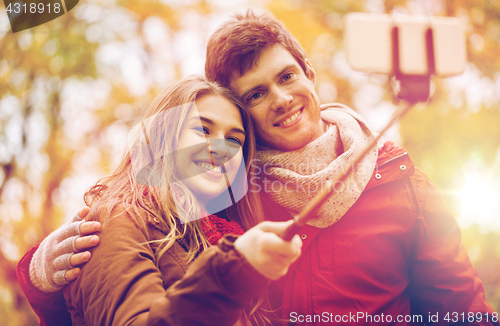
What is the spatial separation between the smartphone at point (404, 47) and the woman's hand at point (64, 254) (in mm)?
1053

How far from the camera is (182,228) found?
1.46 metres

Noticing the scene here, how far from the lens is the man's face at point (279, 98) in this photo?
1800mm

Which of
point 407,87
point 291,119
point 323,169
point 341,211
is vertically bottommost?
point 341,211

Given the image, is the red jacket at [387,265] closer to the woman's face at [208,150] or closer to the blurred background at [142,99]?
the woman's face at [208,150]

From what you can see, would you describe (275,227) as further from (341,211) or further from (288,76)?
(288,76)

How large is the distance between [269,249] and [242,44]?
120 cm

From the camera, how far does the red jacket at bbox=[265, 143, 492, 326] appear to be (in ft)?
Result: 5.19

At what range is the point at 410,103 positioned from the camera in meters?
0.87

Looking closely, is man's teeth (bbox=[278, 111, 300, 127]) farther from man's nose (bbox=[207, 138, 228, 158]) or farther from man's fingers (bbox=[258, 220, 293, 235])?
man's fingers (bbox=[258, 220, 293, 235])

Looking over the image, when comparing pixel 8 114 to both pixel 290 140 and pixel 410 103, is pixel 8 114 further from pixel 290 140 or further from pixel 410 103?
Answer: pixel 410 103

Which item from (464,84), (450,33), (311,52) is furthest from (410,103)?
(311,52)

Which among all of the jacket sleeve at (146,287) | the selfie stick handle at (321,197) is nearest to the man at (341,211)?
the jacket sleeve at (146,287)

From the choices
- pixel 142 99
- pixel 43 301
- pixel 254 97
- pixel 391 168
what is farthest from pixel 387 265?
pixel 142 99

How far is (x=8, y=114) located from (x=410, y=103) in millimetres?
5987
